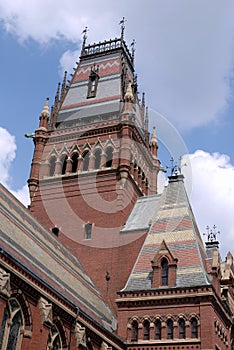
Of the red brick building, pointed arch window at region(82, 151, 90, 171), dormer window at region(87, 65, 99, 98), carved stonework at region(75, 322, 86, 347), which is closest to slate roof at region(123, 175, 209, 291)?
the red brick building

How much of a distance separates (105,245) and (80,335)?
14392 mm

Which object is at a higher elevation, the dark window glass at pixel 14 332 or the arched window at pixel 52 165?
the arched window at pixel 52 165

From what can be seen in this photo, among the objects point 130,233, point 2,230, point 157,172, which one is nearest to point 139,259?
point 130,233

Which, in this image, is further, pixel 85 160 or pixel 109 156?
pixel 85 160

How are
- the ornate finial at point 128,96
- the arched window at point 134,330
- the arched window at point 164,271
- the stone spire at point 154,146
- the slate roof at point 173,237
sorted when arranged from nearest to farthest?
the arched window at point 134,330
the arched window at point 164,271
the slate roof at point 173,237
the ornate finial at point 128,96
the stone spire at point 154,146

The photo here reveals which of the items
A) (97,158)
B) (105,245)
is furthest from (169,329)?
(97,158)

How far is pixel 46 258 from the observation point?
1371 inches

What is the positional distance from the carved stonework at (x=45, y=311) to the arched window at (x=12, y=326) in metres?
1.18

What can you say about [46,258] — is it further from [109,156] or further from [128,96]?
[128,96]

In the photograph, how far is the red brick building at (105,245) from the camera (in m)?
29.9

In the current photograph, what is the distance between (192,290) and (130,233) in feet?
31.8

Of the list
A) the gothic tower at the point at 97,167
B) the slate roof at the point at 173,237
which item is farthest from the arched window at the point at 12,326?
the gothic tower at the point at 97,167

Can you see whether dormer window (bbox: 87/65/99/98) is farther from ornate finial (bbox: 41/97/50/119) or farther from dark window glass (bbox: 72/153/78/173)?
dark window glass (bbox: 72/153/78/173)

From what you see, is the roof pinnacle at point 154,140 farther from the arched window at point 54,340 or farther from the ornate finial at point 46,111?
the arched window at point 54,340
